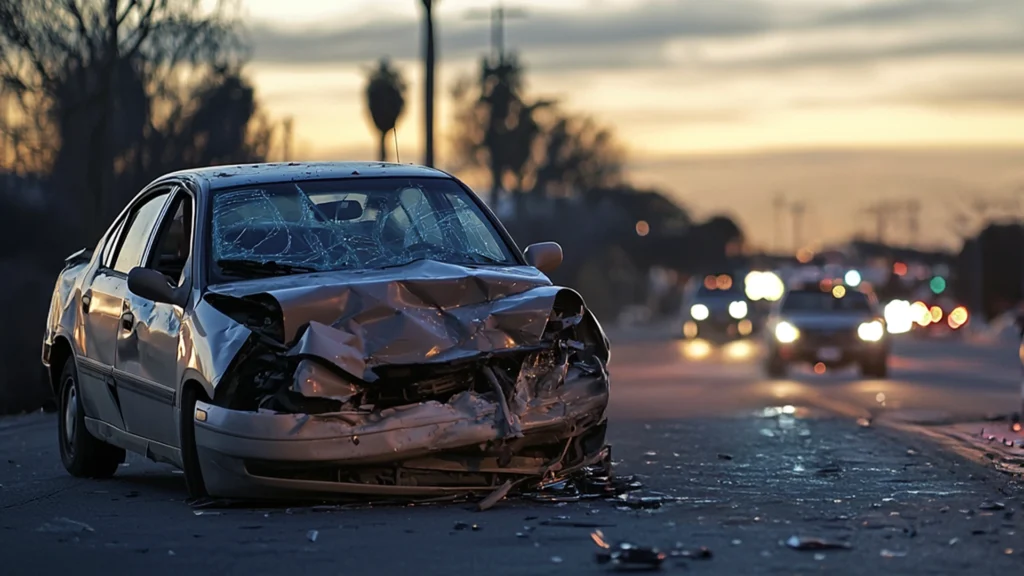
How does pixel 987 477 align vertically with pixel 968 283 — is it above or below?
above

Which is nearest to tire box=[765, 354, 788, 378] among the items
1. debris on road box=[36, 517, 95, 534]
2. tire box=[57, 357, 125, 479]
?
tire box=[57, 357, 125, 479]

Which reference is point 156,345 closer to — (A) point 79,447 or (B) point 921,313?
(A) point 79,447

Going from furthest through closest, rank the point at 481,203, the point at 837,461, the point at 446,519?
the point at 837,461 → the point at 481,203 → the point at 446,519

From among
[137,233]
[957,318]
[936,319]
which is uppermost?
[137,233]

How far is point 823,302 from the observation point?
98.4 feet

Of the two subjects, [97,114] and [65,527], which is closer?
[65,527]

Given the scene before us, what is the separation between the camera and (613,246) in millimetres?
96125

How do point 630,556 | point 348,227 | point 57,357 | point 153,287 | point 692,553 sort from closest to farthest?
point 630,556 → point 692,553 → point 153,287 → point 348,227 → point 57,357

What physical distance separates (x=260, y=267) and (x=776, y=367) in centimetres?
1974

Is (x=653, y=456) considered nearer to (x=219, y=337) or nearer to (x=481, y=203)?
(x=481, y=203)

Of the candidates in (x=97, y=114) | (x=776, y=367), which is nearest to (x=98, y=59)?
(x=97, y=114)

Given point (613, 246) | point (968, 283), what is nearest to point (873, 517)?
point (613, 246)

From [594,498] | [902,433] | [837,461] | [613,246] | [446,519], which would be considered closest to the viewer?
[446,519]

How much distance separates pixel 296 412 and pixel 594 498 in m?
1.71
